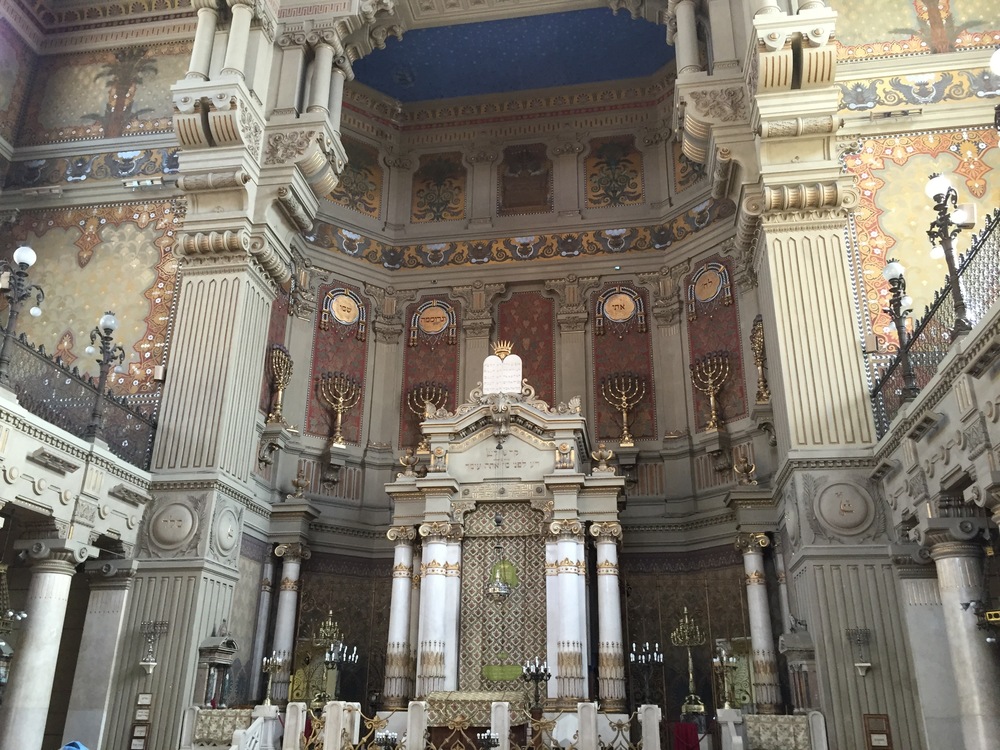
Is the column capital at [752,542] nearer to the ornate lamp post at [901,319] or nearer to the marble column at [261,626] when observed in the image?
the ornate lamp post at [901,319]

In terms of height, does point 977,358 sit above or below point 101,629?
above

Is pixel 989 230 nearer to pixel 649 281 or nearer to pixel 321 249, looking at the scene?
pixel 649 281

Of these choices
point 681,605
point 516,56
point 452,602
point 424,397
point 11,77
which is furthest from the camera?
point 516,56

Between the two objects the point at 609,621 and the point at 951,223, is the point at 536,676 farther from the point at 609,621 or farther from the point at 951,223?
the point at 951,223

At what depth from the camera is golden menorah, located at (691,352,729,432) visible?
15.8 metres

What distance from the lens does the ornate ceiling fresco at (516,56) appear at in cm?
1833

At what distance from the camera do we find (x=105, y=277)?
48.4 feet

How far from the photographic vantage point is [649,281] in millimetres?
17906

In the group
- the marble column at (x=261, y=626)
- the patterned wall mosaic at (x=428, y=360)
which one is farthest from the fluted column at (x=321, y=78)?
the marble column at (x=261, y=626)

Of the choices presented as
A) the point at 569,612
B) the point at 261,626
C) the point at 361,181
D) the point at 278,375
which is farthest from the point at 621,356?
the point at 261,626

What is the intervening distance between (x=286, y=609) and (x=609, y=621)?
17.6ft

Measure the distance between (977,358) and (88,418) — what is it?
10583 millimetres

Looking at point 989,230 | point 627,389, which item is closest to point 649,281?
point 627,389

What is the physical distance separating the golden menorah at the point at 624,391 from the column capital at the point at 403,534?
478 centimetres
